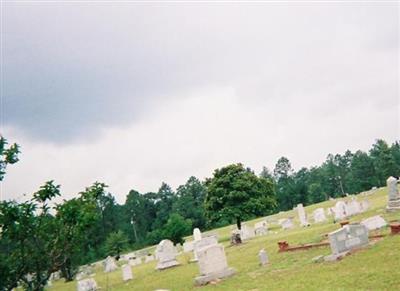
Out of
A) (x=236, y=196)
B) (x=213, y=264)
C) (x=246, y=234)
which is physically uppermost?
(x=236, y=196)

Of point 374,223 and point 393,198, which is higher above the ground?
point 393,198

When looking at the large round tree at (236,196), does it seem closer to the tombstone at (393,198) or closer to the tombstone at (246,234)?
the tombstone at (246,234)

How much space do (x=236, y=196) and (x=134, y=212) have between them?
7192 cm

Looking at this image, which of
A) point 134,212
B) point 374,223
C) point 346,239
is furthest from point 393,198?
point 134,212

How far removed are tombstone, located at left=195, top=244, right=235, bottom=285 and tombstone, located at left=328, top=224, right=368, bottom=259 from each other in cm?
455

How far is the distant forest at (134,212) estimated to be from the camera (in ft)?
30.3

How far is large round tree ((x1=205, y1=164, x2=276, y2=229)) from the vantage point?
44031 mm

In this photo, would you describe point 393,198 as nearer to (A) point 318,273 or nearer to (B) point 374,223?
(B) point 374,223

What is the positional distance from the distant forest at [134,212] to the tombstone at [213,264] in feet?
15.1

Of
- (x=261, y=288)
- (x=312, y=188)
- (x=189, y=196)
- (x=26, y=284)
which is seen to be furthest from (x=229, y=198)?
(x=189, y=196)

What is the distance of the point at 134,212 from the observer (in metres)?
112

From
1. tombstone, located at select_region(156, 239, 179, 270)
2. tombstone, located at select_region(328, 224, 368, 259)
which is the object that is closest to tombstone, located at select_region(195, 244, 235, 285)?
tombstone, located at select_region(328, 224, 368, 259)

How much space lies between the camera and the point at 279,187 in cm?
11344

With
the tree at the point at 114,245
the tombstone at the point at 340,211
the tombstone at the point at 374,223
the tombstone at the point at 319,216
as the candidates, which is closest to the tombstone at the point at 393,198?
the tombstone at the point at 340,211
